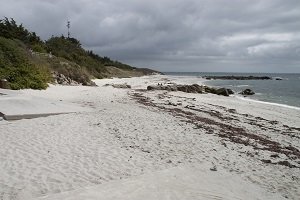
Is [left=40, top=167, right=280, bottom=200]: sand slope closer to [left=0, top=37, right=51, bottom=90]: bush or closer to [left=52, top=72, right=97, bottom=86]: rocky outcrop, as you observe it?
[left=0, top=37, right=51, bottom=90]: bush

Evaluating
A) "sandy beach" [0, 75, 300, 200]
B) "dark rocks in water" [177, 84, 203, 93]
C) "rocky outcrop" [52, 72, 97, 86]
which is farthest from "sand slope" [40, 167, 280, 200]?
"dark rocks in water" [177, 84, 203, 93]

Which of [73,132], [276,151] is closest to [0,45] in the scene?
Answer: [73,132]

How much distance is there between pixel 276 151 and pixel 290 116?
12045 millimetres

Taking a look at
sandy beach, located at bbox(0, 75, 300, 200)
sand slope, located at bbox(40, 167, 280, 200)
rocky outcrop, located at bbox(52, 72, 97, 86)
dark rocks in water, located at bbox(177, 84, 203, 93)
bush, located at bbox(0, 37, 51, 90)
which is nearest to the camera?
sand slope, located at bbox(40, 167, 280, 200)

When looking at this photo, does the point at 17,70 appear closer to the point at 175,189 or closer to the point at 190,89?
the point at 190,89

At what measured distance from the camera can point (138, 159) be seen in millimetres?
9039

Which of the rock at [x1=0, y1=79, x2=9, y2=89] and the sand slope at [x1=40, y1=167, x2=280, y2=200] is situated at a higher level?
the rock at [x1=0, y1=79, x2=9, y2=89]

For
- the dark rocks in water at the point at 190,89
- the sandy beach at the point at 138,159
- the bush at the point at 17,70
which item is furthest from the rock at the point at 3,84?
the dark rocks in water at the point at 190,89

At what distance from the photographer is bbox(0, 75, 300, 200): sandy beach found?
704 centimetres

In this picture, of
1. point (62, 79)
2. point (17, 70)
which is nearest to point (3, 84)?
point (17, 70)

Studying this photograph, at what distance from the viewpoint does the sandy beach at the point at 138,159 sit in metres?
7.04

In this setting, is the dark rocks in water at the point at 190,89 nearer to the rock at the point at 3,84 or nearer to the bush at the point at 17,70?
the bush at the point at 17,70

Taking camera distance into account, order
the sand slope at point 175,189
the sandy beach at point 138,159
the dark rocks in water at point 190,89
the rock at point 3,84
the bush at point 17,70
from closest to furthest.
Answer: the sand slope at point 175,189, the sandy beach at point 138,159, the rock at point 3,84, the bush at point 17,70, the dark rocks in water at point 190,89

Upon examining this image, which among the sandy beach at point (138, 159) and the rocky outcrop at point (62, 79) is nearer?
the sandy beach at point (138, 159)
